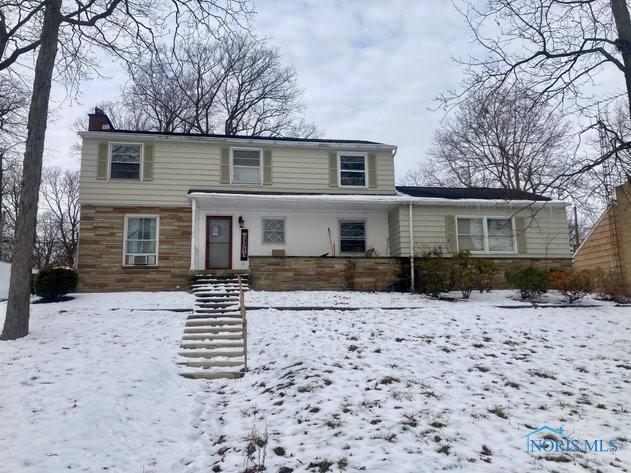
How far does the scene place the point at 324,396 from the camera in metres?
6.34

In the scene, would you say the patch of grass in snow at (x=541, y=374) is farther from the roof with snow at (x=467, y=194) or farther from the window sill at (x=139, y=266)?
the window sill at (x=139, y=266)

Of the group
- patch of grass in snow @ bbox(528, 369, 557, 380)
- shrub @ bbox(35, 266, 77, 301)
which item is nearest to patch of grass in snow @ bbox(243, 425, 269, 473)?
patch of grass in snow @ bbox(528, 369, 557, 380)

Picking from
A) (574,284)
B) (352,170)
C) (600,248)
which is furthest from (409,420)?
(600,248)

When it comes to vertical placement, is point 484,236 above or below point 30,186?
below

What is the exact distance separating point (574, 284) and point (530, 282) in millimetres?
1114

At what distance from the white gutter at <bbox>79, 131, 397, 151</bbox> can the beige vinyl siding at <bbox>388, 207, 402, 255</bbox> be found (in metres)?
2.60

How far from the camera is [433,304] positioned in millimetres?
12820

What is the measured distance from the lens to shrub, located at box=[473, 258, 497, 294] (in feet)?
46.2

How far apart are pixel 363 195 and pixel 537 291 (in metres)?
6.32

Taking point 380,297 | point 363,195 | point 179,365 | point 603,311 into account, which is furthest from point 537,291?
point 179,365

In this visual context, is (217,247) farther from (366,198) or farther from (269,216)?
(366,198)

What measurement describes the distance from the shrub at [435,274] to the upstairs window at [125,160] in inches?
389

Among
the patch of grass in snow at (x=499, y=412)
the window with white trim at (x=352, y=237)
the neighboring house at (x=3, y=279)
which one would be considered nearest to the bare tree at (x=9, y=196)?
the neighboring house at (x=3, y=279)

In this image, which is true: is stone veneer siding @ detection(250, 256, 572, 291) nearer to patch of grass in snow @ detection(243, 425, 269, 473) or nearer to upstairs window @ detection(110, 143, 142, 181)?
upstairs window @ detection(110, 143, 142, 181)
